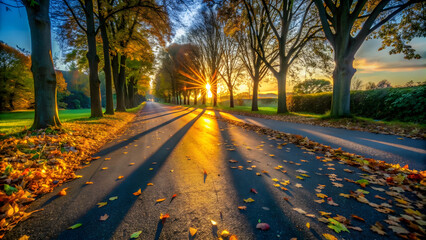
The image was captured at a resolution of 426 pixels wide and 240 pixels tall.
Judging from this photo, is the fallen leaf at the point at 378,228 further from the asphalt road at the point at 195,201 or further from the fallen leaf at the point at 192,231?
the fallen leaf at the point at 192,231

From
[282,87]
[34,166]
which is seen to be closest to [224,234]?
[34,166]

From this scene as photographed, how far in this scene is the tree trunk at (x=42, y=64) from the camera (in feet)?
17.3

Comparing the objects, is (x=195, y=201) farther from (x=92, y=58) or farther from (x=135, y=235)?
(x=92, y=58)

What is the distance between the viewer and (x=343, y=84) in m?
9.05

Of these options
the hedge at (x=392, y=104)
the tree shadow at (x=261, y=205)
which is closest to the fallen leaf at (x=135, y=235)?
the tree shadow at (x=261, y=205)

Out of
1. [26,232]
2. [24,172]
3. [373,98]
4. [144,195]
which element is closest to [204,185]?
[144,195]

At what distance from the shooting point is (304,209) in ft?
6.86

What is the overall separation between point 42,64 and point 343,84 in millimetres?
13650

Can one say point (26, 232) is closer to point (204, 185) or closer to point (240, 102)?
point (204, 185)

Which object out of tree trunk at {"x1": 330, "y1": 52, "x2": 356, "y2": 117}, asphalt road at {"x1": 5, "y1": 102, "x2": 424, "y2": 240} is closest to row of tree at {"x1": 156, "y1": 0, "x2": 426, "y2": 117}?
tree trunk at {"x1": 330, "y1": 52, "x2": 356, "y2": 117}

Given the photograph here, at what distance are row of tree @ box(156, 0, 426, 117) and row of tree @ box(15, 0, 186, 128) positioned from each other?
4382mm

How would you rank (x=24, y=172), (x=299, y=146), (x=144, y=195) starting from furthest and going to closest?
(x=299, y=146) → (x=24, y=172) → (x=144, y=195)

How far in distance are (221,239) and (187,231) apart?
379mm

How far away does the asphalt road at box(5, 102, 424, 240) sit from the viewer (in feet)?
5.76
